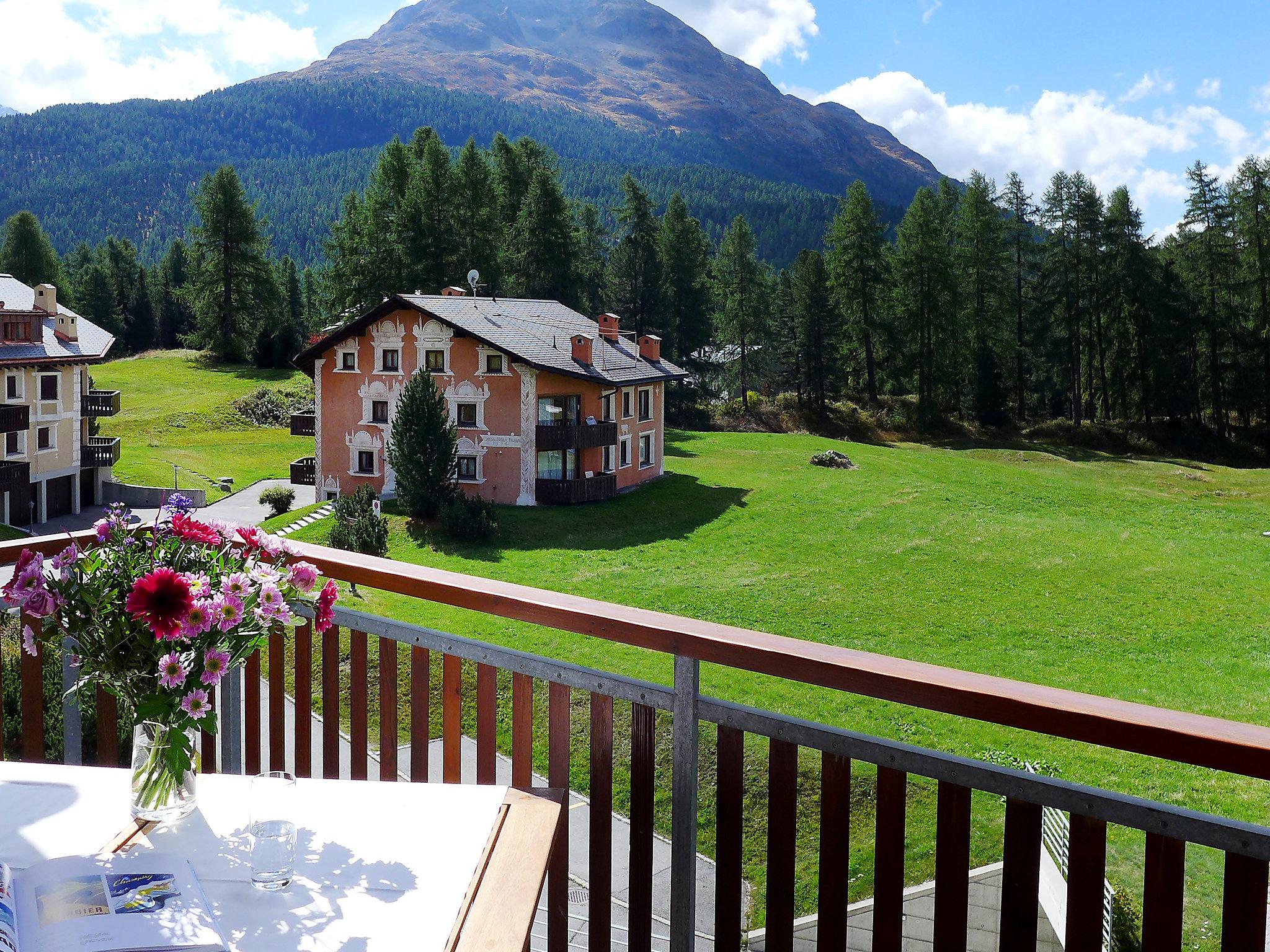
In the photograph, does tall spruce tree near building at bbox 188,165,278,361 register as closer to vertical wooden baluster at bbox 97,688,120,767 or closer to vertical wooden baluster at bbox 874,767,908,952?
vertical wooden baluster at bbox 97,688,120,767

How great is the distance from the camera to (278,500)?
2334cm

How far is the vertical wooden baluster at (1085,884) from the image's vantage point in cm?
150

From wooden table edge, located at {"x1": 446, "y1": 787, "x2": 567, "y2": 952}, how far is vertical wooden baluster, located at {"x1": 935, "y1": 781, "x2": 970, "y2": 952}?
2.09 ft

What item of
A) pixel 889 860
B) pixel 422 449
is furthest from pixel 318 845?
pixel 422 449

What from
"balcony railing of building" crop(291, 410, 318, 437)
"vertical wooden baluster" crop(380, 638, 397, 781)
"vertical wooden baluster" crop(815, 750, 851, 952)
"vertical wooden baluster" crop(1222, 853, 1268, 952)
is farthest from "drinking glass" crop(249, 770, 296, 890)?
"balcony railing of building" crop(291, 410, 318, 437)

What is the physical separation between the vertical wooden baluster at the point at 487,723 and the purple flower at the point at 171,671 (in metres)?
0.59

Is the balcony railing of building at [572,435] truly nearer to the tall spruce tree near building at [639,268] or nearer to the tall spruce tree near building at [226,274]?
the tall spruce tree near building at [639,268]

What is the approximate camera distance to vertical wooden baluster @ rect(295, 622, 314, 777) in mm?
2500

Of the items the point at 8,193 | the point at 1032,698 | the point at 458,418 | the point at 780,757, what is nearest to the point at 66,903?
the point at 780,757

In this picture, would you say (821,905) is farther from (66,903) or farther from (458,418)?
(458,418)

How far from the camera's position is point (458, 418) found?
2361cm

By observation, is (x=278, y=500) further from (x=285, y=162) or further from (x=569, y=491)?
(x=285, y=162)

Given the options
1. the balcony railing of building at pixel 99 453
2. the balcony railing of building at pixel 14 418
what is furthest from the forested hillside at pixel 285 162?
the balcony railing of building at pixel 14 418

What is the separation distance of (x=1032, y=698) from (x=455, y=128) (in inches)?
6438
